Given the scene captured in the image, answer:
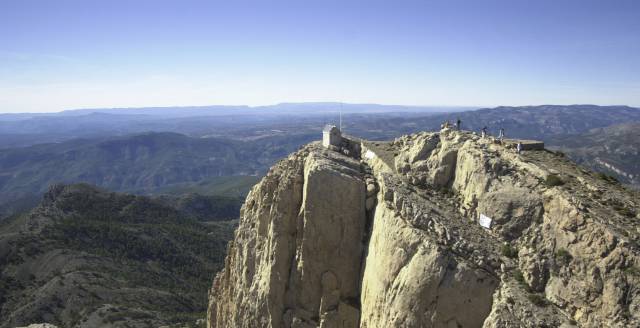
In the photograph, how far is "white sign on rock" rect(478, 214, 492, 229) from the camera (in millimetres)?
27250

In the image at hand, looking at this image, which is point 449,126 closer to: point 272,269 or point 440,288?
point 440,288

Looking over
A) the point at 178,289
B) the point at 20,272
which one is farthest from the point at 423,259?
the point at 20,272

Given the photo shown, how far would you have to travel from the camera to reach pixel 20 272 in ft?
368

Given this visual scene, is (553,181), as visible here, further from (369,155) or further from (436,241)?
(369,155)

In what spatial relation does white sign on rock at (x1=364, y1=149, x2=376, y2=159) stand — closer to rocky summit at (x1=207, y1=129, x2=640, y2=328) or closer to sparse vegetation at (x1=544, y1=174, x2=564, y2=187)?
rocky summit at (x1=207, y1=129, x2=640, y2=328)

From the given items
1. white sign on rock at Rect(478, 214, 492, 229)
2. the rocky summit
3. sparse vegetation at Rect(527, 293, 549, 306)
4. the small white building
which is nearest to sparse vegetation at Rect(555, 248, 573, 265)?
the rocky summit

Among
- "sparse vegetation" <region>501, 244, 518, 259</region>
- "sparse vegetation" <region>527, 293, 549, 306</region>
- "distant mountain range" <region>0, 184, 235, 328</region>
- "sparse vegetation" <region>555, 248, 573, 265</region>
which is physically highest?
"sparse vegetation" <region>555, 248, 573, 265</region>

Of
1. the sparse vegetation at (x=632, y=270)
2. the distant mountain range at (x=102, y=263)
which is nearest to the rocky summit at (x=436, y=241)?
the sparse vegetation at (x=632, y=270)

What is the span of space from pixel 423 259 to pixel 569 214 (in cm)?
787

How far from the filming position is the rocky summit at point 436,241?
73.5 ft

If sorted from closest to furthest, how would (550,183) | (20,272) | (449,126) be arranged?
(550,183)
(449,126)
(20,272)

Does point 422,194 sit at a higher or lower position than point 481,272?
higher

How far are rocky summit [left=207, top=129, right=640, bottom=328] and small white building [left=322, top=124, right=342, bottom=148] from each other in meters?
1.90

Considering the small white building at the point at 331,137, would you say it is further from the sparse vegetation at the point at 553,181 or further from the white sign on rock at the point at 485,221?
the sparse vegetation at the point at 553,181
